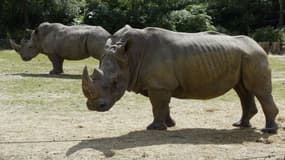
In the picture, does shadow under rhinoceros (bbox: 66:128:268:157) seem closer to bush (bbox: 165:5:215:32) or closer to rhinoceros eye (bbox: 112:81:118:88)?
rhinoceros eye (bbox: 112:81:118:88)

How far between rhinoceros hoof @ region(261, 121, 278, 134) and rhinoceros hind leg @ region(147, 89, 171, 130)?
5.50ft

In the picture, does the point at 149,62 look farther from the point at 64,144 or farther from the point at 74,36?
the point at 74,36

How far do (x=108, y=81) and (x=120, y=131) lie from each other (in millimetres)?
1270

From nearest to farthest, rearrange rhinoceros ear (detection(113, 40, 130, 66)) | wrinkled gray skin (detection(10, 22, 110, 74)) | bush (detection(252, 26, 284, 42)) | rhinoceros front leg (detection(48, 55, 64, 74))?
rhinoceros ear (detection(113, 40, 130, 66)) < wrinkled gray skin (detection(10, 22, 110, 74)) < rhinoceros front leg (detection(48, 55, 64, 74)) < bush (detection(252, 26, 284, 42))

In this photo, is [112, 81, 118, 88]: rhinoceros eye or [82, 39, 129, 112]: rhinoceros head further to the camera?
[112, 81, 118, 88]: rhinoceros eye

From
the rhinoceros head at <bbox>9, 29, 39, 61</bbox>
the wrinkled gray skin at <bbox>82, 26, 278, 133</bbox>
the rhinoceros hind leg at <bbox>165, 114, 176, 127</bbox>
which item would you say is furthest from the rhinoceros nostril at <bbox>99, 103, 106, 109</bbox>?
the rhinoceros head at <bbox>9, 29, 39, 61</bbox>

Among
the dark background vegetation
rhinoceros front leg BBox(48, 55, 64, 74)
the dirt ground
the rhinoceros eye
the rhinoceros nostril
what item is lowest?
the dark background vegetation

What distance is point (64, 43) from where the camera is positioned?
2058 centimetres

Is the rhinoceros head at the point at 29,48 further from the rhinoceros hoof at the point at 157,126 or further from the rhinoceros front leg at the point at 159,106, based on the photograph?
the rhinoceros hoof at the point at 157,126

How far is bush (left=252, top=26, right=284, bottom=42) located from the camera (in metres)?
35.1

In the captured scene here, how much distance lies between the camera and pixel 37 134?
9.87 meters

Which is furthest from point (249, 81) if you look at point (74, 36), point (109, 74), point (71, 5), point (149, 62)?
point (71, 5)

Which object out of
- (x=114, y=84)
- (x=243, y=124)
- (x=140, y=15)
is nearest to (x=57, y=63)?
(x=243, y=124)

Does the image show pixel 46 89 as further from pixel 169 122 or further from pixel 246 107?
pixel 246 107
